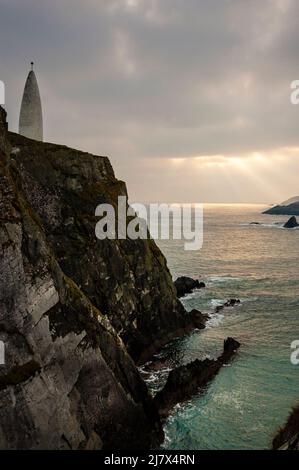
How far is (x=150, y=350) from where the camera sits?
45.1 m

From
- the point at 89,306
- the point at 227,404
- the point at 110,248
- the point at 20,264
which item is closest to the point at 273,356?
the point at 227,404

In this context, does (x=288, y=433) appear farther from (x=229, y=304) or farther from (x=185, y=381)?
(x=229, y=304)

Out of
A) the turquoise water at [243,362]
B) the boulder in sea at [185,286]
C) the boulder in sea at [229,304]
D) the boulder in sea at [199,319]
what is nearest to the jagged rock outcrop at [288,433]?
the turquoise water at [243,362]

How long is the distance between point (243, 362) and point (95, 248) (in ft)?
60.4

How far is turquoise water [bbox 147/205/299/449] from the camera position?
29844 millimetres

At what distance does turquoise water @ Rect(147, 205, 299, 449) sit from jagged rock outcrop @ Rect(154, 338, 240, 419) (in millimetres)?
780

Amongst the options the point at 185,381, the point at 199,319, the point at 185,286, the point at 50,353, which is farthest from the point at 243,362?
the point at 185,286

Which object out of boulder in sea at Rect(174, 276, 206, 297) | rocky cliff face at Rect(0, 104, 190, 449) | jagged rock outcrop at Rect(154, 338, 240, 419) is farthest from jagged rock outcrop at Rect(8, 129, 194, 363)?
boulder in sea at Rect(174, 276, 206, 297)

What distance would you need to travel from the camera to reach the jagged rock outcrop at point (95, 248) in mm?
39562

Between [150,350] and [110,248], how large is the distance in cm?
1167

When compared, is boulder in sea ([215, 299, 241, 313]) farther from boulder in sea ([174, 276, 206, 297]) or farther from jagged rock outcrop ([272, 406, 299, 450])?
jagged rock outcrop ([272, 406, 299, 450])

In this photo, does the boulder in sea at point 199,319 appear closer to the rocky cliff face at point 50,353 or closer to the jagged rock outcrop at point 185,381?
the jagged rock outcrop at point 185,381
